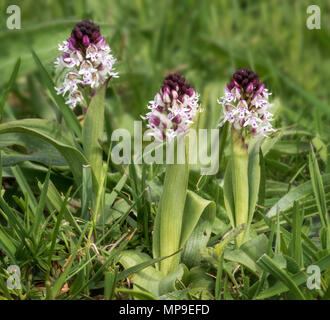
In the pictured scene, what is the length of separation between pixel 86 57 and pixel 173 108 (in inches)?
18.4

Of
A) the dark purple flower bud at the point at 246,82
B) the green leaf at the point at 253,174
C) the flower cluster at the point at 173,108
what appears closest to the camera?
the flower cluster at the point at 173,108

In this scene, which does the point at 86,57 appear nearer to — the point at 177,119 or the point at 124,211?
the point at 177,119

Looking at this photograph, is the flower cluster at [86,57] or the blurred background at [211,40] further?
the blurred background at [211,40]

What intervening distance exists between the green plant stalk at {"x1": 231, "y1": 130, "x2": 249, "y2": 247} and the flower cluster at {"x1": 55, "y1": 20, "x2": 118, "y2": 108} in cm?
54

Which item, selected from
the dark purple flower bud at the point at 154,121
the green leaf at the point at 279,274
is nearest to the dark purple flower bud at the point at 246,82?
the dark purple flower bud at the point at 154,121

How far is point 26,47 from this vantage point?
2.74 meters

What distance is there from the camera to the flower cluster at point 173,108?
5.16 ft

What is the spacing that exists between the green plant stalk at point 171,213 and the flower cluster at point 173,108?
0.09 m

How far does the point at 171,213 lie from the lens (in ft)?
5.67

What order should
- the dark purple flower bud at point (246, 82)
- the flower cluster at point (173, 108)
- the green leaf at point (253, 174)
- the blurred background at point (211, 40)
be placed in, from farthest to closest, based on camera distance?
the blurred background at point (211, 40)
the green leaf at point (253, 174)
the dark purple flower bud at point (246, 82)
the flower cluster at point (173, 108)

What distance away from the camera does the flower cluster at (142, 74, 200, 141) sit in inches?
62.0

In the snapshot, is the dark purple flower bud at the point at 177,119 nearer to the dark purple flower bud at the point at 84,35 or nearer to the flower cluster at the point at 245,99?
the flower cluster at the point at 245,99
